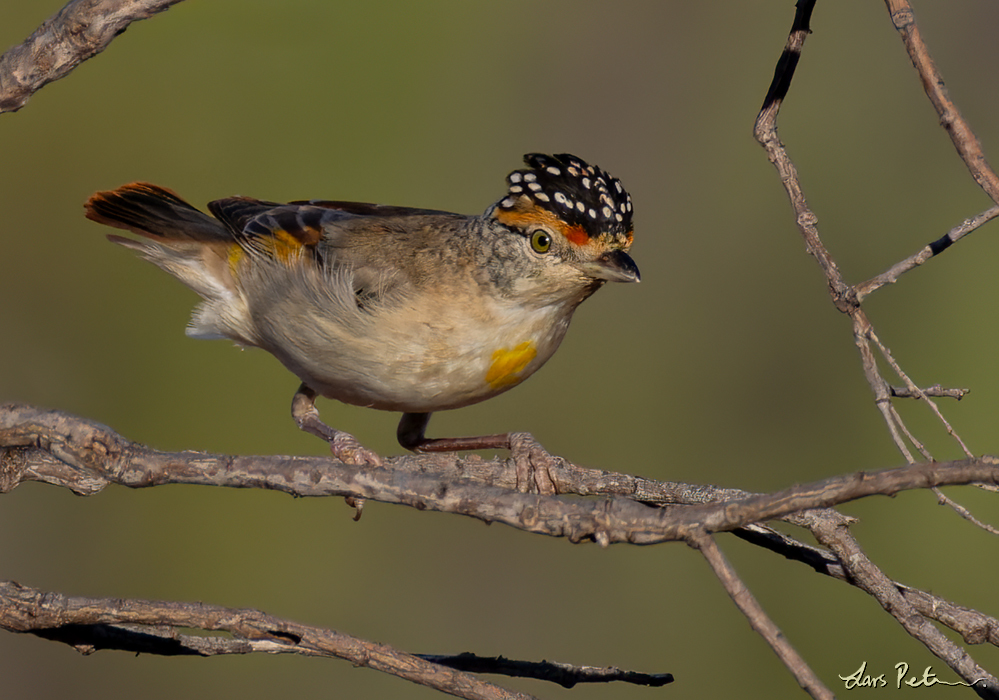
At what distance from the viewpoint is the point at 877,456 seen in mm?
5664

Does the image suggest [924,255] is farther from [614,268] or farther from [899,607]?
[614,268]

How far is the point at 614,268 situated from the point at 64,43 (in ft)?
5.69

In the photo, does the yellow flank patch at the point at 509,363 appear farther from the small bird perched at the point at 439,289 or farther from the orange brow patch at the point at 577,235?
the orange brow patch at the point at 577,235

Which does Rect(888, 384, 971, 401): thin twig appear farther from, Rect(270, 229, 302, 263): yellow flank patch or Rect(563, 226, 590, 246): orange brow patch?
Rect(270, 229, 302, 263): yellow flank patch

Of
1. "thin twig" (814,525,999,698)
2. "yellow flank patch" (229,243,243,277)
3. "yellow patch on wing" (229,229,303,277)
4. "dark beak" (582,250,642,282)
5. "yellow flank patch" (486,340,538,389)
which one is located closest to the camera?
"thin twig" (814,525,999,698)

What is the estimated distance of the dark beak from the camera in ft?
9.29

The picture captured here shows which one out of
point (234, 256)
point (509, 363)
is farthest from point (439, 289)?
point (234, 256)

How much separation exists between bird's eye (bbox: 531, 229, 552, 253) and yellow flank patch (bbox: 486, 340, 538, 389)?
33cm

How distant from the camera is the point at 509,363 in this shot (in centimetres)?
306

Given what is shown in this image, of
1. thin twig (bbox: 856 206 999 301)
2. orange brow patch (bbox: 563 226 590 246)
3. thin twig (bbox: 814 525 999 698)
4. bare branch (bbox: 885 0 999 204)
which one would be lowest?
thin twig (bbox: 814 525 999 698)

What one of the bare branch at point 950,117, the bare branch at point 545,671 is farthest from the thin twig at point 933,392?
the bare branch at point 545,671

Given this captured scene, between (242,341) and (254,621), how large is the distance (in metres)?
1.98

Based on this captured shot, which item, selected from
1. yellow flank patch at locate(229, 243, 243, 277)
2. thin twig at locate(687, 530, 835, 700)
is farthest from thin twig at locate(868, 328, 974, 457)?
yellow flank patch at locate(229, 243, 243, 277)

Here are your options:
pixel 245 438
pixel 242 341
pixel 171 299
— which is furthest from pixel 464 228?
pixel 171 299
